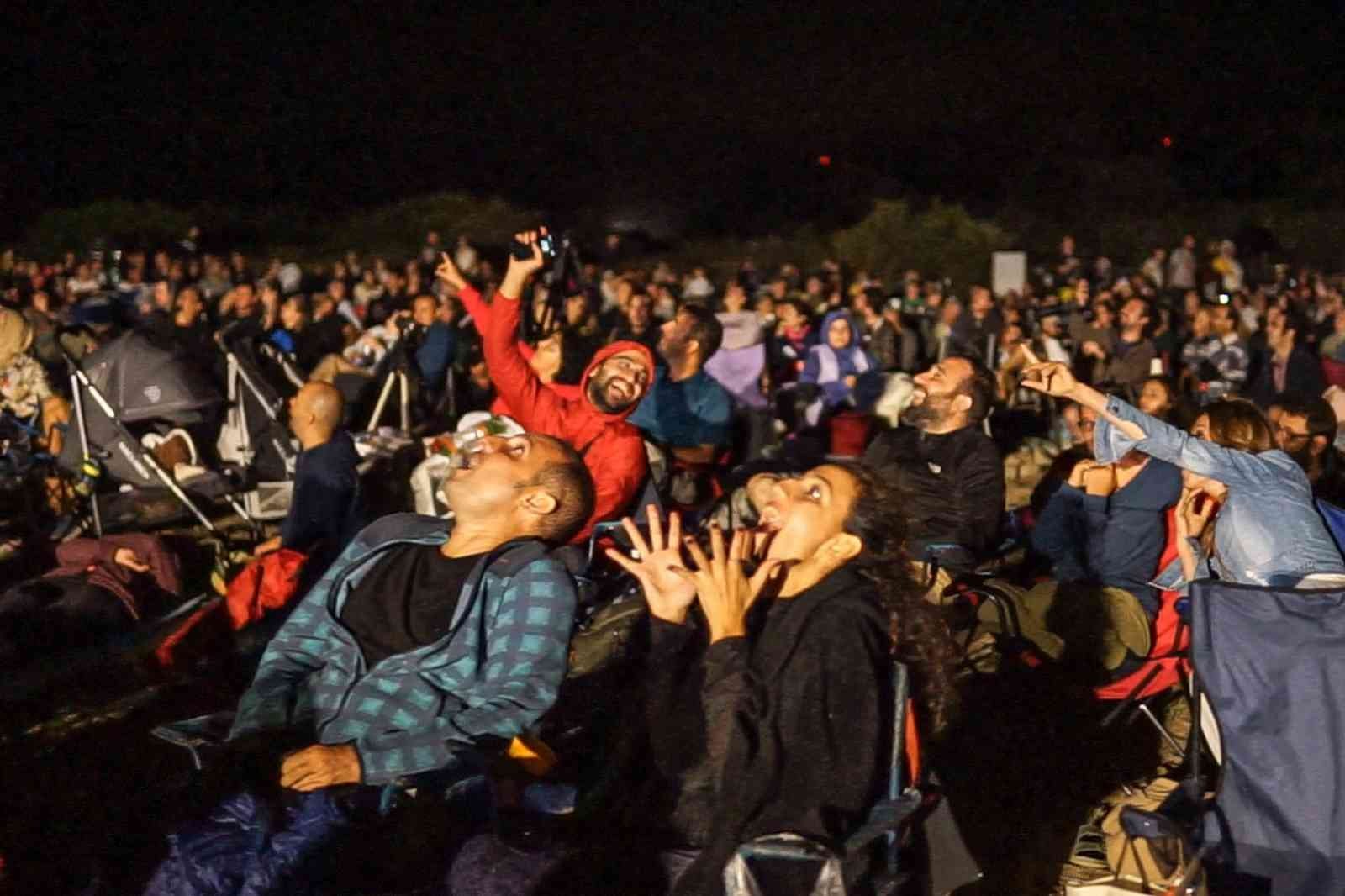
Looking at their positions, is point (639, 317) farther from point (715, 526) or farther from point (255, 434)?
point (715, 526)

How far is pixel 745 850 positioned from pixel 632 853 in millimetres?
551

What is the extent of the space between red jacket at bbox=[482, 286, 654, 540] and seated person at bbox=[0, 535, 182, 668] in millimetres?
1682

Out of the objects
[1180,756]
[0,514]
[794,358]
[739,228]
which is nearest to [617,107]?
[739,228]

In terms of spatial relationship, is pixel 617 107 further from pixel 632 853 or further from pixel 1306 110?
pixel 632 853

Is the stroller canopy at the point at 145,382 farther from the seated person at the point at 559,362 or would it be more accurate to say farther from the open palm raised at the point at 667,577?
the open palm raised at the point at 667,577

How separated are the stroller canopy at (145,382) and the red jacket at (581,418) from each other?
10.5 feet

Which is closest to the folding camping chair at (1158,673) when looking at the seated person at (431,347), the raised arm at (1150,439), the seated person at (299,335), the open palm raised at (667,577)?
the raised arm at (1150,439)

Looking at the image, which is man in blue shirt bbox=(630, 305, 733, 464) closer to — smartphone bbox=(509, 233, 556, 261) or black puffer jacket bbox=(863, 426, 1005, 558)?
black puffer jacket bbox=(863, 426, 1005, 558)

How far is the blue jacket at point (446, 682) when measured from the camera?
3.26 meters

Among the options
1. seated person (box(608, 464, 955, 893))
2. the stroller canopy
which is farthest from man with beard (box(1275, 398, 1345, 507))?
the stroller canopy

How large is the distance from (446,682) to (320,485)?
2828 millimetres

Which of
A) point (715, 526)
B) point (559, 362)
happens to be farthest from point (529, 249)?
point (715, 526)

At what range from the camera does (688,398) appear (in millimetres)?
7480

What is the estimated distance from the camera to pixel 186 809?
346 cm
